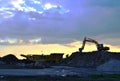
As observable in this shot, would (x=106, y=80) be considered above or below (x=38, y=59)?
below

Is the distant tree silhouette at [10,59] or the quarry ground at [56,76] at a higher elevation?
the distant tree silhouette at [10,59]

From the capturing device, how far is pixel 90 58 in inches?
3898

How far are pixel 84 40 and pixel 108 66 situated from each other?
29311 mm

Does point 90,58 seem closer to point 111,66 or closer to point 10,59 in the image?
point 111,66

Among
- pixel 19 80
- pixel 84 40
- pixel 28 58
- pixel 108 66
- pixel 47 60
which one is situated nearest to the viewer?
pixel 19 80

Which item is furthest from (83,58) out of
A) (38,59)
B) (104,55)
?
(38,59)

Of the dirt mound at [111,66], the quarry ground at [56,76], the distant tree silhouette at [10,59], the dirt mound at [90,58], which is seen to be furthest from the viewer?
the distant tree silhouette at [10,59]

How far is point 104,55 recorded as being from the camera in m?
89.7

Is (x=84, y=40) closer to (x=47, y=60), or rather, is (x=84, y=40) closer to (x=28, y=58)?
(x=47, y=60)

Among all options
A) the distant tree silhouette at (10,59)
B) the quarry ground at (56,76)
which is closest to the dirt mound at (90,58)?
the distant tree silhouette at (10,59)

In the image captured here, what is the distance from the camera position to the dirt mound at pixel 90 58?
8765 cm

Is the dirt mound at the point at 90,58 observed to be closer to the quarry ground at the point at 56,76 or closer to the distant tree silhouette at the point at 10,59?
the distant tree silhouette at the point at 10,59

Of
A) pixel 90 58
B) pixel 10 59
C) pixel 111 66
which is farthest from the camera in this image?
pixel 10 59

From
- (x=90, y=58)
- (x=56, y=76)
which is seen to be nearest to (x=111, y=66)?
(x=90, y=58)
